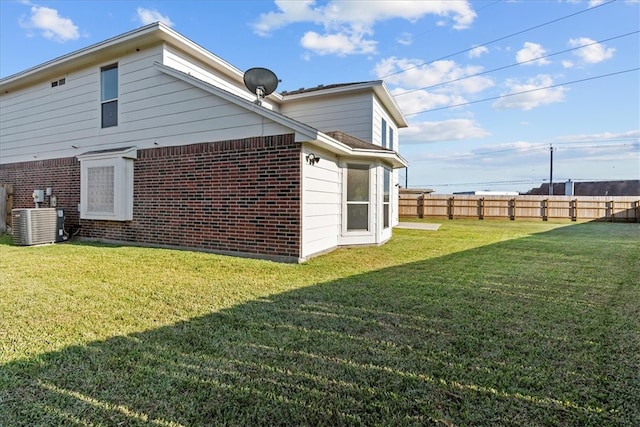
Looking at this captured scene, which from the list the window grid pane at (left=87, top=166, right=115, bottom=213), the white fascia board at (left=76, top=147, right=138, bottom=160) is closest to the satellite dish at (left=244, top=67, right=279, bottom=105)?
the white fascia board at (left=76, top=147, right=138, bottom=160)

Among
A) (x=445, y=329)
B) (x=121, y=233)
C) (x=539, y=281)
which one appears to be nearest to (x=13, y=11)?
(x=121, y=233)

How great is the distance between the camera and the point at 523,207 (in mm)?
19016

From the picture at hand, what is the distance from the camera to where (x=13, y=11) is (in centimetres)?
1006

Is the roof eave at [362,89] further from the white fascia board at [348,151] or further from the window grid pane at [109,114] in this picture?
the window grid pane at [109,114]

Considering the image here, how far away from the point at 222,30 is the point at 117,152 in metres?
5.95

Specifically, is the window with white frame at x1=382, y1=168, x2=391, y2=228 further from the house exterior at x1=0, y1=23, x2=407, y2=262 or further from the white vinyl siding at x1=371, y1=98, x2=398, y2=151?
the white vinyl siding at x1=371, y1=98, x2=398, y2=151

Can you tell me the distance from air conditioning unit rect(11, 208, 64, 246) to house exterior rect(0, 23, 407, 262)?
751mm

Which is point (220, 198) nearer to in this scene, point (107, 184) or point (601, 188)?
point (107, 184)

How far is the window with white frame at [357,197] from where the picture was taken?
834 centimetres

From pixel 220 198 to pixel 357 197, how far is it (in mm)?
3193

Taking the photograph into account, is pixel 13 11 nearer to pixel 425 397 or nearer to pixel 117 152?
pixel 117 152

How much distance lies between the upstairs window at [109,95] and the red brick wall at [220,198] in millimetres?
1647

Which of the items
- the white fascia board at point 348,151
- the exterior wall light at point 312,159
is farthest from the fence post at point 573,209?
the exterior wall light at point 312,159

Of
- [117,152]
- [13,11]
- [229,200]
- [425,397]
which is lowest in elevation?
[425,397]
